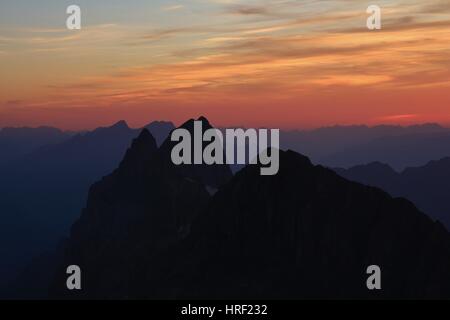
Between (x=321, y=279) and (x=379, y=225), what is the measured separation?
818 inches

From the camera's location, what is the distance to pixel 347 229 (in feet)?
537

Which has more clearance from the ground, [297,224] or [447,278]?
[297,224]

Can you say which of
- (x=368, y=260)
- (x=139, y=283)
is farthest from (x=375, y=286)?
(x=139, y=283)

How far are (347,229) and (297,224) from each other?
1390 centimetres
